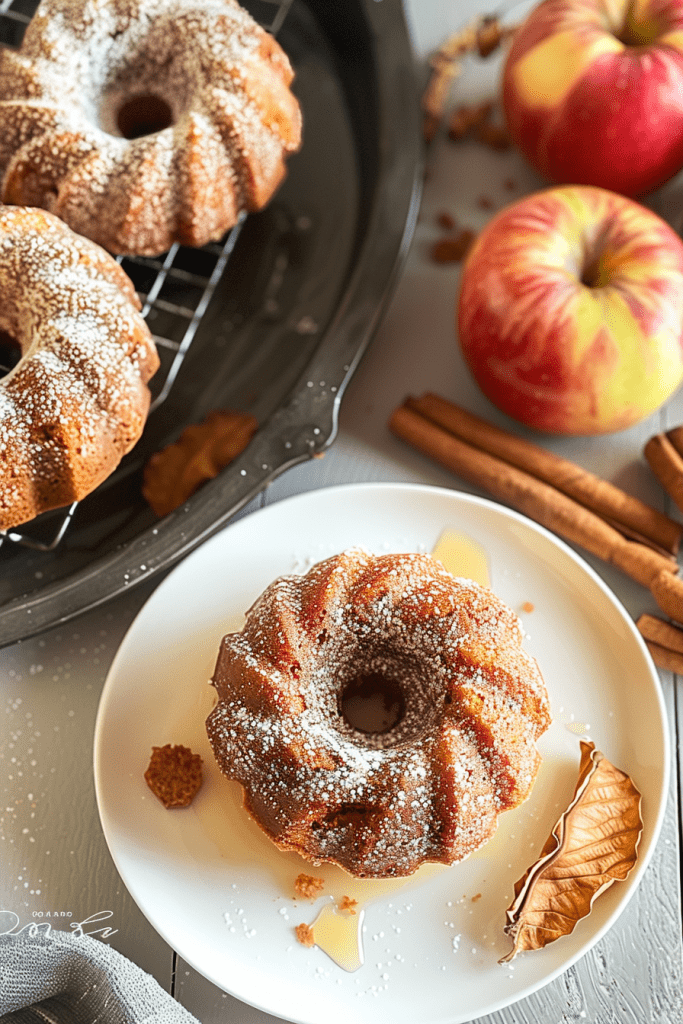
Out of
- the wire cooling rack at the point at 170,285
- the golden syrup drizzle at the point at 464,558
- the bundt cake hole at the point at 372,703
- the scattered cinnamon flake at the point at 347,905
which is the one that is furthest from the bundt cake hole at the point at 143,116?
the scattered cinnamon flake at the point at 347,905

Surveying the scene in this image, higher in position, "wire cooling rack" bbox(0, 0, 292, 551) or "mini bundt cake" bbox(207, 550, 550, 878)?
"wire cooling rack" bbox(0, 0, 292, 551)

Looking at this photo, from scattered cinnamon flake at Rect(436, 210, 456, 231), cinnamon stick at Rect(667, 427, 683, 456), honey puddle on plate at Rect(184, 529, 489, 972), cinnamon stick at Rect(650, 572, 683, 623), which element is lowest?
honey puddle on plate at Rect(184, 529, 489, 972)

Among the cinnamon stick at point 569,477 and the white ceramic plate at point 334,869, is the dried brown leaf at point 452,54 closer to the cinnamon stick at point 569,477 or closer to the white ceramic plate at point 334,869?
the cinnamon stick at point 569,477

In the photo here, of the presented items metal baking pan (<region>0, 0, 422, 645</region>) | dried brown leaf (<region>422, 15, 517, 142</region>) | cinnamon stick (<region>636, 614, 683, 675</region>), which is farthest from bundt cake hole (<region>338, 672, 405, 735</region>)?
dried brown leaf (<region>422, 15, 517, 142</region>)

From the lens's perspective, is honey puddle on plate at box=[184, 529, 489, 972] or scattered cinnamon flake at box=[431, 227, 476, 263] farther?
scattered cinnamon flake at box=[431, 227, 476, 263]

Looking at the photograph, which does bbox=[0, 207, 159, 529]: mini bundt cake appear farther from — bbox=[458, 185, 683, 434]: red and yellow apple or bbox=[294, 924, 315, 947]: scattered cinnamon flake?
bbox=[294, 924, 315, 947]: scattered cinnamon flake

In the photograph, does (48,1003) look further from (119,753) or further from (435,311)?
(435,311)

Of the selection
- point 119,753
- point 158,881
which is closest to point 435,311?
point 119,753
